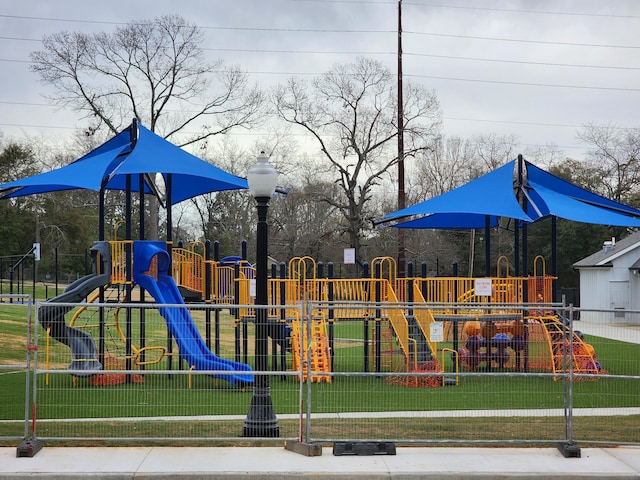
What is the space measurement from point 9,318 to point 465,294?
56.4 feet

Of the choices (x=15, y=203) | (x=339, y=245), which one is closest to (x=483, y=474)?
(x=339, y=245)

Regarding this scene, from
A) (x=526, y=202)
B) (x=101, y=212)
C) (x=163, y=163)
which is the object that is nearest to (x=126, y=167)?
(x=163, y=163)

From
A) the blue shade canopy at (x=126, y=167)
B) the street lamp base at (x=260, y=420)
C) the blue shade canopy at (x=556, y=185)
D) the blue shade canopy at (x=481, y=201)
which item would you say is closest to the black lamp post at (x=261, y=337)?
the street lamp base at (x=260, y=420)

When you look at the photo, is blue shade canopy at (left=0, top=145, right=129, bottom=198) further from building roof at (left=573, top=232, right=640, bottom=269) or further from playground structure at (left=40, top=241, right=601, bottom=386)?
building roof at (left=573, top=232, right=640, bottom=269)

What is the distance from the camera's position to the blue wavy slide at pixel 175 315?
16750mm

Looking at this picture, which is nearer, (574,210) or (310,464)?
(310,464)

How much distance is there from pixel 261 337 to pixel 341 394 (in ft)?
15.5

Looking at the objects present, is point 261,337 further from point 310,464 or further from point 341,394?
point 341,394

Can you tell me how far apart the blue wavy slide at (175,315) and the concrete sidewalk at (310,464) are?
236 inches

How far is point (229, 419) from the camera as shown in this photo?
12555 millimetres

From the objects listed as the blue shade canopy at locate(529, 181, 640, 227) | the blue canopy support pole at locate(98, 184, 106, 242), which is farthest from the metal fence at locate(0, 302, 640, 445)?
the blue canopy support pole at locate(98, 184, 106, 242)

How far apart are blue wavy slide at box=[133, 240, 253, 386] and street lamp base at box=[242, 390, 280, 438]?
5102 millimetres

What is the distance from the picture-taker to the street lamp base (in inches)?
425

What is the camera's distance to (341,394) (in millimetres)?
15203
